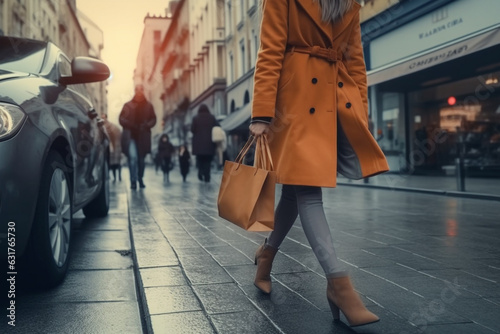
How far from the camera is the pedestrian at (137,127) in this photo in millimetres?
11500

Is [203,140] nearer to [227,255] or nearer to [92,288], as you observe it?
[227,255]

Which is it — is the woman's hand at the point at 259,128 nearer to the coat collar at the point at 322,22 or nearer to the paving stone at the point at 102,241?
the coat collar at the point at 322,22

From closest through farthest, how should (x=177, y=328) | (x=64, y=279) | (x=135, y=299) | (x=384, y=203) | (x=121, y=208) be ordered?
(x=177, y=328)
(x=135, y=299)
(x=64, y=279)
(x=121, y=208)
(x=384, y=203)

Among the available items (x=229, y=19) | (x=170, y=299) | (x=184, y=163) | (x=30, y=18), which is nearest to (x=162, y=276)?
(x=170, y=299)

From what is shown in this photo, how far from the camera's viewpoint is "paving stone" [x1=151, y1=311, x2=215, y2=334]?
2.32m

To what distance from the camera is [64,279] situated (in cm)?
349

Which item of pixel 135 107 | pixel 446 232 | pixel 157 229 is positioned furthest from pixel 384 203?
pixel 135 107

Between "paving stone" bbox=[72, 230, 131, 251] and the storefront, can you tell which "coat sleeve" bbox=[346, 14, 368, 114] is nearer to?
"paving stone" bbox=[72, 230, 131, 251]

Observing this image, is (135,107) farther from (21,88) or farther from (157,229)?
(21,88)

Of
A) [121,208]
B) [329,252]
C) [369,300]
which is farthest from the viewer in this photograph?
[121,208]

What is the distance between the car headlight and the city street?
90 centimetres

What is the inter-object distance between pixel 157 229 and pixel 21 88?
97.8 inches

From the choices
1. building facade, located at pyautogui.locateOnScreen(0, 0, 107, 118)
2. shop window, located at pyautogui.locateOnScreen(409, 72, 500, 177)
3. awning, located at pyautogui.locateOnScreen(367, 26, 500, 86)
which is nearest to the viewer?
awning, located at pyautogui.locateOnScreen(367, 26, 500, 86)

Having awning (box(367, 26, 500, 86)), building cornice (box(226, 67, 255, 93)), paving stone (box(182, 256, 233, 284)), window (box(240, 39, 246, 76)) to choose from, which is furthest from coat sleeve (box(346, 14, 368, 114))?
window (box(240, 39, 246, 76))
